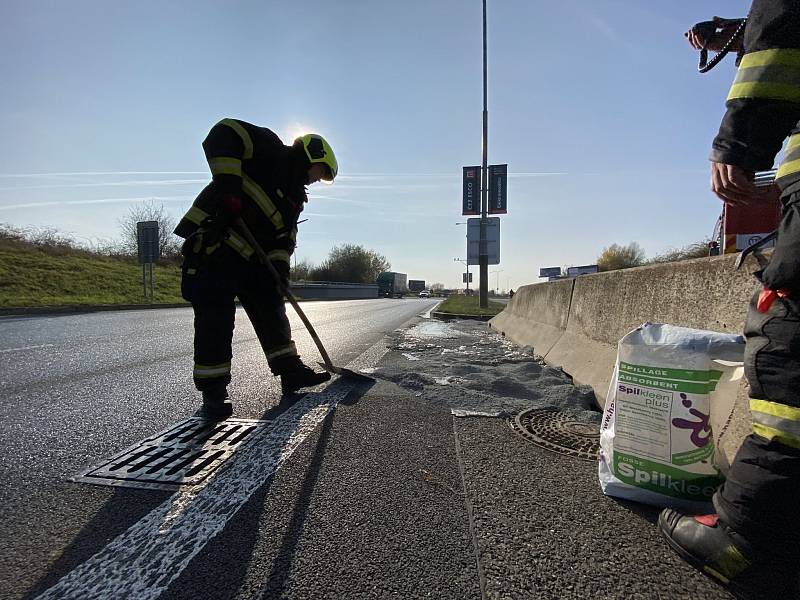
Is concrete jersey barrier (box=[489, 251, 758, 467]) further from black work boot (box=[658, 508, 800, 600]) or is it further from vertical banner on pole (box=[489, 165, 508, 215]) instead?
vertical banner on pole (box=[489, 165, 508, 215])

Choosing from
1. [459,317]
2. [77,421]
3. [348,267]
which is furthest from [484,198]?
[348,267]

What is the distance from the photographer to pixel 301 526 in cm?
144

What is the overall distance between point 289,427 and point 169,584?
1284mm

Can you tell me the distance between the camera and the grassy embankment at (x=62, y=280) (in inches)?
643

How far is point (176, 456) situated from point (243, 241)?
151 cm

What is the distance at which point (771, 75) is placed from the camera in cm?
121

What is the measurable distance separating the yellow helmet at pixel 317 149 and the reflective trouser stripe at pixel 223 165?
60 centimetres

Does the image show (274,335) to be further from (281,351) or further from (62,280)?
(62,280)

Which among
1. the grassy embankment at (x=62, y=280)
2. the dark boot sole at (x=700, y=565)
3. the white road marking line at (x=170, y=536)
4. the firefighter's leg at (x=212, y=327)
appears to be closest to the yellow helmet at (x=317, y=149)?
the firefighter's leg at (x=212, y=327)

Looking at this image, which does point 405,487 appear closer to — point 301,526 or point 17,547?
point 301,526

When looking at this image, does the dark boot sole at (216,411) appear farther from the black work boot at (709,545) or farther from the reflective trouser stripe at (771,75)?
the reflective trouser stripe at (771,75)

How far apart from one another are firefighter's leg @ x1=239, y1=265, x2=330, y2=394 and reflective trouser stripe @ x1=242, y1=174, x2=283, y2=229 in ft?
1.33

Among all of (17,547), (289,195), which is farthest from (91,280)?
(17,547)

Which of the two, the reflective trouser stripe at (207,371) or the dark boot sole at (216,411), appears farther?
the reflective trouser stripe at (207,371)
